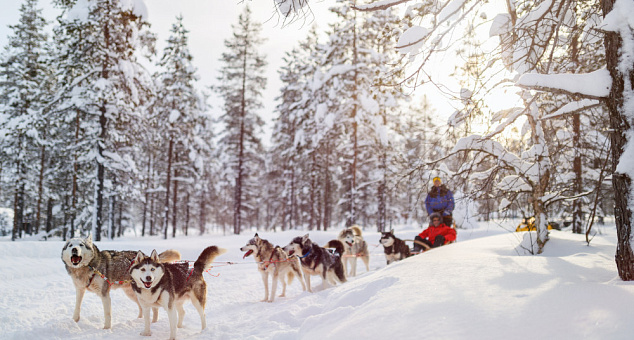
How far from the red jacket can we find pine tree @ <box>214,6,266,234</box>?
1762cm

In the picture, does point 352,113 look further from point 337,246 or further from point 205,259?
point 205,259

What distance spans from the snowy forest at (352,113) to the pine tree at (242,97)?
0.14m

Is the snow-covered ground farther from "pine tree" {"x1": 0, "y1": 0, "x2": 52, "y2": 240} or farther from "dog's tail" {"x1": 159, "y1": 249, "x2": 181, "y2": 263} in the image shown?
"pine tree" {"x1": 0, "y1": 0, "x2": 52, "y2": 240}

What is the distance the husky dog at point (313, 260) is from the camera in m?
7.64

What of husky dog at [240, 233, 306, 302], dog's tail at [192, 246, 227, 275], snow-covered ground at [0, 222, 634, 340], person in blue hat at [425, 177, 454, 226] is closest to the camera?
snow-covered ground at [0, 222, 634, 340]

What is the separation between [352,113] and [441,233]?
11.3 m

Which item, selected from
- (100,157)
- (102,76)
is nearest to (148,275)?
(100,157)

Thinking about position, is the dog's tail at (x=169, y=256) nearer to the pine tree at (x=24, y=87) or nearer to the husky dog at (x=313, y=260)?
the husky dog at (x=313, y=260)

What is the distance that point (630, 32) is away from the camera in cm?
358

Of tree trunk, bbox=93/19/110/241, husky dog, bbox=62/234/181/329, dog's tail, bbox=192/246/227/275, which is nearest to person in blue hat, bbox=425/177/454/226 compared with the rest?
dog's tail, bbox=192/246/227/275

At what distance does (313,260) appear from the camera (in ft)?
25.5

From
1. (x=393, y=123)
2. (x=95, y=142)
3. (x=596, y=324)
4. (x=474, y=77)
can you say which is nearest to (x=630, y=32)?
(x=474, y=77)

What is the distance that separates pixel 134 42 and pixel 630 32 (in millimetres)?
16273

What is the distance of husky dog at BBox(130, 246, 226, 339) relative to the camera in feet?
15.1
